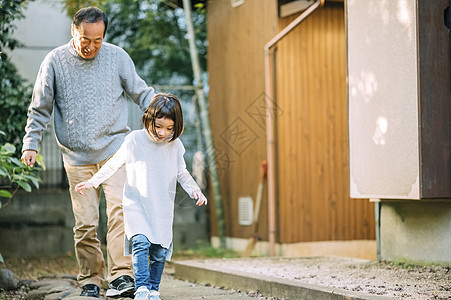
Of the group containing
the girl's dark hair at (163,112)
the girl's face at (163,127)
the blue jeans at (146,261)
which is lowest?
the blue jeans at (146,261)

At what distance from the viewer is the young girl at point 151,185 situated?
12.6ft

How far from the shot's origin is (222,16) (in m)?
9.12

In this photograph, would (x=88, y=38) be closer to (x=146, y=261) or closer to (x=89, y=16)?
(x=89, y=16)

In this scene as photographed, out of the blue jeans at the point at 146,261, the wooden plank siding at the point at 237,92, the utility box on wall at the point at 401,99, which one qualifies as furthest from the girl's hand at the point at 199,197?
the wooden plank siding at the point at 237,92

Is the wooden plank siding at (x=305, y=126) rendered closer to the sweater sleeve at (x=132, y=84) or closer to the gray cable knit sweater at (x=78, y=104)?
the sweater sleeve at (x=132, y=84)

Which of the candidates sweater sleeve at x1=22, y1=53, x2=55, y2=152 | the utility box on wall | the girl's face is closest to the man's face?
sweater sleeve at x1=22, y1=53, x2=55, y2=152

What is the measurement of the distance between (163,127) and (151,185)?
34 centimetres

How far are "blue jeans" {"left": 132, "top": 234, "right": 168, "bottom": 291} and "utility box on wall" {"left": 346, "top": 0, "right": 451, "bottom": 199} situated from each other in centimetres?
217

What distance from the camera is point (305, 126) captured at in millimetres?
7918

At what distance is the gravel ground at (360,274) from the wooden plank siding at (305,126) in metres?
1.35

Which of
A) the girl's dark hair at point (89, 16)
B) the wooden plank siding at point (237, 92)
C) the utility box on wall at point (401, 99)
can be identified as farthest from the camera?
the wooden plank siding at point (237, 92)

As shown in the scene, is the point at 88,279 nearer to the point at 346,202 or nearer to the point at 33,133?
the point at 33,133

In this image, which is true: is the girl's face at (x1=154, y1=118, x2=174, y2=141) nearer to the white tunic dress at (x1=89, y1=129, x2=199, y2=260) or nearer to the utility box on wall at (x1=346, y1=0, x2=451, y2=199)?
the white tunic dress at (x1=89, y1=129, x2=199, y2=260)

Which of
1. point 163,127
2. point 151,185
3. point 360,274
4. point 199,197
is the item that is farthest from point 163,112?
point 360,274
